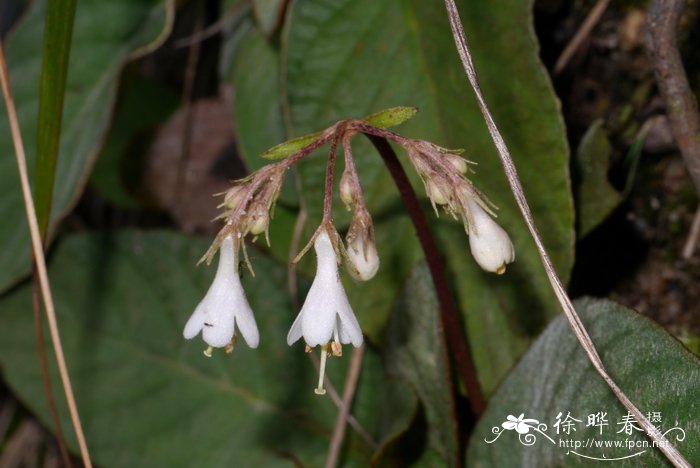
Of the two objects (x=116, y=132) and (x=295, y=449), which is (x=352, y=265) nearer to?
(x=295, y=449)

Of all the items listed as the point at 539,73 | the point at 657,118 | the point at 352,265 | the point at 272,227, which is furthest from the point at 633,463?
the point at 272,227

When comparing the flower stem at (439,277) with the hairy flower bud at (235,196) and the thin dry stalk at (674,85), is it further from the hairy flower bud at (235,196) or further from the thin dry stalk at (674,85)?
the thin dry stalk at (674,85)

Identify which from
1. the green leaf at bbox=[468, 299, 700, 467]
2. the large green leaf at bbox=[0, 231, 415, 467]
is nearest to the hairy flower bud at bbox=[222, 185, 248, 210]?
the green leaf at bbox=[468, 299, 700, 467]

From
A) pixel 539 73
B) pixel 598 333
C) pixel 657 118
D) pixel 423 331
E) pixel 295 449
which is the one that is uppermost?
pixel 539 73

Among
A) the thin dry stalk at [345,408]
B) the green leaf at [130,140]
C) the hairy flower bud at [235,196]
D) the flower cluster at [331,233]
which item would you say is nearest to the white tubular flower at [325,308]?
the flower cluster at [331,233]

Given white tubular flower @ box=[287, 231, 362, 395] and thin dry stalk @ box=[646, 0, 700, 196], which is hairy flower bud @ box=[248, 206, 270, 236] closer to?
white tubular flower @ box=[287, 231, 362, 395]
